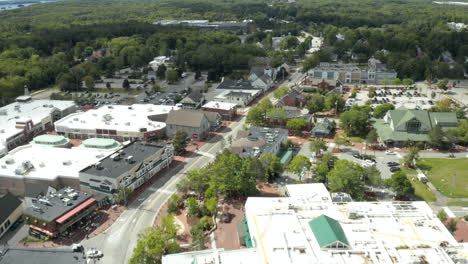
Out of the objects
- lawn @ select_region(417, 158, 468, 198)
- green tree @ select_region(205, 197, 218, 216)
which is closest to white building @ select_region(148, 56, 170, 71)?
green tree @ select_region(205, 197, 218, 216)

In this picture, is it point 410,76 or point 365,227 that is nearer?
Answer: point 365,227

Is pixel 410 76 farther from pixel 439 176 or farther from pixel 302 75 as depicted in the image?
pixel 439 176

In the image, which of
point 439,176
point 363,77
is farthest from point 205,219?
point 363,77

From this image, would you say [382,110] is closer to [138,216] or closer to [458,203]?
[458,203]

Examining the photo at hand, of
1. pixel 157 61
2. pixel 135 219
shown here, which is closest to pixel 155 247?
pixel 135 219

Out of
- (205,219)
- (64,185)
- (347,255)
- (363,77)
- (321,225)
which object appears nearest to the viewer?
(347,255)

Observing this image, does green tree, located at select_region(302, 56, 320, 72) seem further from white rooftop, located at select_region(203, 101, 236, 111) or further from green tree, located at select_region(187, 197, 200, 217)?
green tree, located at select_region(187, 197, 200, 217)
